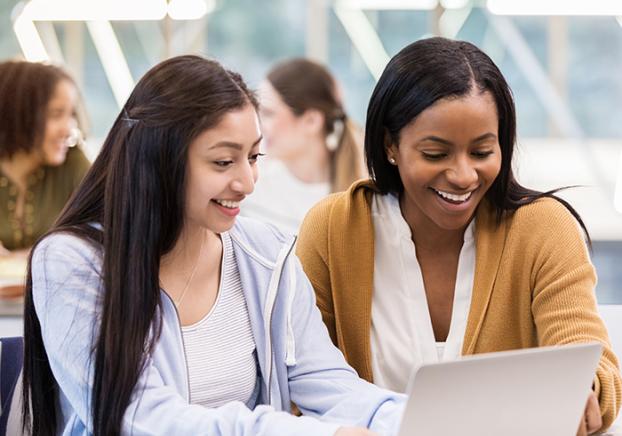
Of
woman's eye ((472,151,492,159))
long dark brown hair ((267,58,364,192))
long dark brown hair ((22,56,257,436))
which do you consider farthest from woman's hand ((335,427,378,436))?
long dark brown hair ((267,58,364,192))

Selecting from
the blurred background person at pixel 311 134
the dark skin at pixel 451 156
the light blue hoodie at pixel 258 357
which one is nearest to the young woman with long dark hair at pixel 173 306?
the light blue hoodie at pixel 258 357

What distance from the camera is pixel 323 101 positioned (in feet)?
12.6

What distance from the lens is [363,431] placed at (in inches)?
55.6

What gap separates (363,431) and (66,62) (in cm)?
449

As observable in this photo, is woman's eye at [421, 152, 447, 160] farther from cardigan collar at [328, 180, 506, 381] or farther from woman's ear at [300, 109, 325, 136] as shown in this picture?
woman's ear at [300, 109, 325, 136]

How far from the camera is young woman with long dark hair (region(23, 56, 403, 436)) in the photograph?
1.47m

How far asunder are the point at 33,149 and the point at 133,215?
2.14 metres

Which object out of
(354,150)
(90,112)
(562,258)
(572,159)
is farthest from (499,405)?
(572,159)

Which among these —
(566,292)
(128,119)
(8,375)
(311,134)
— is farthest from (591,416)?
(311,134)

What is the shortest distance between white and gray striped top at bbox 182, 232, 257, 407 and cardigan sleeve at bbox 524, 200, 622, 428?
448mm

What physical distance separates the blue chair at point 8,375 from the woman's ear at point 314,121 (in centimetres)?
219

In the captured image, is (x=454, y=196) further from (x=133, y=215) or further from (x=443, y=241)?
(x=133, y=215)

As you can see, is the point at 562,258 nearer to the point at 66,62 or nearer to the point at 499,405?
the point at 499,405

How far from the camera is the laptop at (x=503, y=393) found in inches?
48.7
